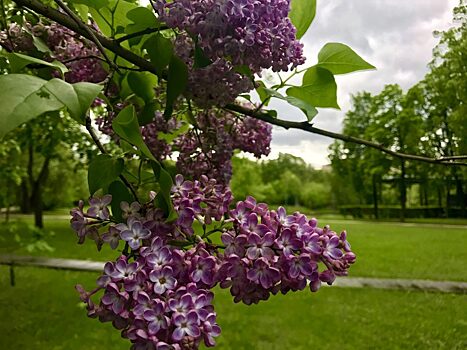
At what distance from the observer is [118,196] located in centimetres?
39

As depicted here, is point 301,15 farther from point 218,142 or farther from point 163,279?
point 163,279

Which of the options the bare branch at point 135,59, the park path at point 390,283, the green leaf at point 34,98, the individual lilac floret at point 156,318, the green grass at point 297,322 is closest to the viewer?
the green leaf at point 34,98

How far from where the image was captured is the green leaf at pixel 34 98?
0.74 ft

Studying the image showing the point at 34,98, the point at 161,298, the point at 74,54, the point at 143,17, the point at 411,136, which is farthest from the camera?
the point at 411,136

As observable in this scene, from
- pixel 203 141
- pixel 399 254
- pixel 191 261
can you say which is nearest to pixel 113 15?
pixel 203 141

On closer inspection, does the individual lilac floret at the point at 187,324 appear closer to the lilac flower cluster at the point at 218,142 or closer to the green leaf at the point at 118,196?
the green leaf at the point at 118,196

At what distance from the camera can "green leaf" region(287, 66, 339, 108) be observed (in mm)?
490

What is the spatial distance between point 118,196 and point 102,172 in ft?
0.08

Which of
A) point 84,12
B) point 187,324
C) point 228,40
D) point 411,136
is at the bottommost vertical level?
point 187,324

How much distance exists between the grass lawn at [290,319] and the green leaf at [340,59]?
333 centimetres

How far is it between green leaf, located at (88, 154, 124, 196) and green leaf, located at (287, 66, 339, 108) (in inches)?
8.1

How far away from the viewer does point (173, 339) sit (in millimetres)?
327

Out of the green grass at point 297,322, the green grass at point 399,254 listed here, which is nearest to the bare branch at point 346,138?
the green grass at point 297,322

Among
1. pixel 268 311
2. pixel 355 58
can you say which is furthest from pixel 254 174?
pixel 355 58
